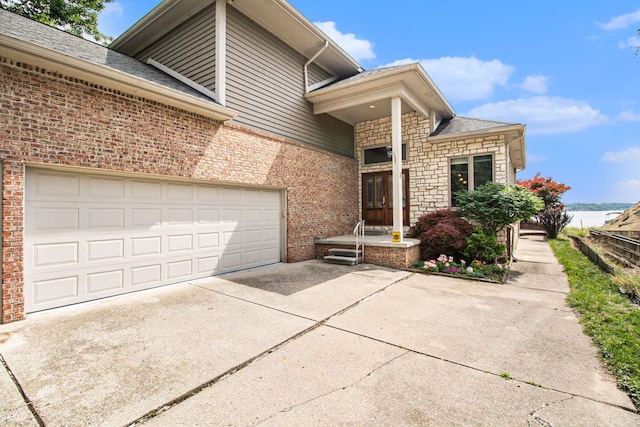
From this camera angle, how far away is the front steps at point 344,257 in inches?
293

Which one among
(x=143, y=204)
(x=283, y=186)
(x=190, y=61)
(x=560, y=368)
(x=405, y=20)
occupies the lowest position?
(x=560, y=368)

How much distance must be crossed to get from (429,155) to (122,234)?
27.2 feet

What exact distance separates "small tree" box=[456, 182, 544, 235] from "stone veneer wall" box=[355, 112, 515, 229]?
95 cm

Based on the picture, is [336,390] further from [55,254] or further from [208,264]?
[208,264]

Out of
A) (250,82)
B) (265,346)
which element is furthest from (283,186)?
(265,346)

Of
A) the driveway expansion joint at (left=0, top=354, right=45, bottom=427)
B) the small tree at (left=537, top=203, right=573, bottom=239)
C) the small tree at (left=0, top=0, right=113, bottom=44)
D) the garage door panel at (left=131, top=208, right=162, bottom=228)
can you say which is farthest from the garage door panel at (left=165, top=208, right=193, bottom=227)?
the small tree at (left=537, top=203, right=573, bottom=239)

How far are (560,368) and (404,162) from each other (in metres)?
7.66

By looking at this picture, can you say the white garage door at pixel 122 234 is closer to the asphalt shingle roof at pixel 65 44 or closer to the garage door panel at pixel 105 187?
the garage door panel at pixel 105 187

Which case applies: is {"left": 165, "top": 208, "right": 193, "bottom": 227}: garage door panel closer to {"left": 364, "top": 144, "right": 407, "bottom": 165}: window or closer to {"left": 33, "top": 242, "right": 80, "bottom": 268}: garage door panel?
{"left": 33, "top": 242, "right": 80, "bottom": 268}: garage door panel

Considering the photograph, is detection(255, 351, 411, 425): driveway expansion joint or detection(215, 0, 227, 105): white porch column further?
detection(215, 0, 227, 105): white porch column

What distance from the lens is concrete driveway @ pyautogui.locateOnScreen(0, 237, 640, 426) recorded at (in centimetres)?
203

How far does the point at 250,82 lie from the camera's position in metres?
6.93

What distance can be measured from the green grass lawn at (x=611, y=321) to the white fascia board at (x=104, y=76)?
6.49 metres

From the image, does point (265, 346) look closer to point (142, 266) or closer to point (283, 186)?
point (142, 266)
